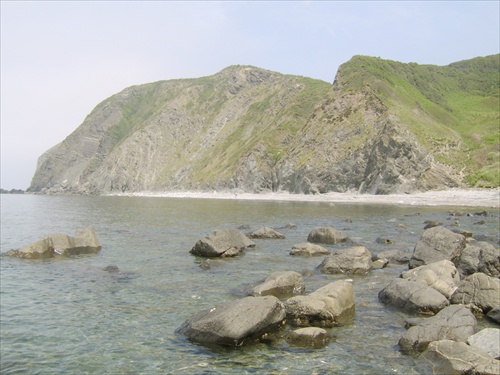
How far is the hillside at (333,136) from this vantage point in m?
89.4

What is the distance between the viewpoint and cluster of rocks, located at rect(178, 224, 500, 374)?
34.8ft

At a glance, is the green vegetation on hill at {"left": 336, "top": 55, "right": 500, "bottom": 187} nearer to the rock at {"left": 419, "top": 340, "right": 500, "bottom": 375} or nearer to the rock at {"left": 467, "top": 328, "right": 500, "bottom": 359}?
the rock at {"left": 467, "top": 328, "right": 500, "bottom": 359}

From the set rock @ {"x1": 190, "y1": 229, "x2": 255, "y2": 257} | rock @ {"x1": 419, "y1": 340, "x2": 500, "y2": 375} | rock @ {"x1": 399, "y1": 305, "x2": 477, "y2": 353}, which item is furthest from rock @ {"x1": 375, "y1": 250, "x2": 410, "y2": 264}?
rock @ {"x1": 419, "y1": 340, "x2": 500, "y2": 375}

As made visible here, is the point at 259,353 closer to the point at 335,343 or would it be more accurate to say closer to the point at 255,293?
the point at 335,343

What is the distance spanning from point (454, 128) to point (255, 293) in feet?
349

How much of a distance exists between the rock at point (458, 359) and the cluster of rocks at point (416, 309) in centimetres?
Answer: 2

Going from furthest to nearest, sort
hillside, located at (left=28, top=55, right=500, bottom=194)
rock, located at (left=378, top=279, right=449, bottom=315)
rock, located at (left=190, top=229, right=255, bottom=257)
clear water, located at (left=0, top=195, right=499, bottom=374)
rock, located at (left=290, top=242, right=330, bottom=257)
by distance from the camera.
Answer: hillside, located at (left=28, top=55, right=500, bottom=194), rock, located at (left=290, top=242, right=330, bottom=257), rock, located at (left=190, top=229, right=255, bottom=257), rock, located at (left=378, top=279, right=449, bottom=315), clear water, located at (left=0, top=195, right=499, bottom=374)

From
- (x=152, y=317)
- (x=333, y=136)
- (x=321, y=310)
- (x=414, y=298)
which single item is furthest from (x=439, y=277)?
(x=333, y=136)

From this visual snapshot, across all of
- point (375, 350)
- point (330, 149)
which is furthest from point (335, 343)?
point (330, 149)

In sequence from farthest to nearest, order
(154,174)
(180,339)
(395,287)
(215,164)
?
(154,174), (215,164), (395,287), (180,339)

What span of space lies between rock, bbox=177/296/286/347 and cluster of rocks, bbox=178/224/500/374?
3 centimetres

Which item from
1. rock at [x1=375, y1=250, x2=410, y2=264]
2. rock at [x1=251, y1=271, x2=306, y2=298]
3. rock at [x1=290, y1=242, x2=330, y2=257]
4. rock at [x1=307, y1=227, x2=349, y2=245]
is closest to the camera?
rock at [x1=251, y1=271, x2=306, y2=298]

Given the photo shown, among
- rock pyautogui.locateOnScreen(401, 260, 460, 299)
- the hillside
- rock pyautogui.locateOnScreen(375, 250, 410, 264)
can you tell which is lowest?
rock pyautogui.locateOnScreen(375, 250, 410, 264)

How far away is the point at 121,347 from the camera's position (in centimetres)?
1171
